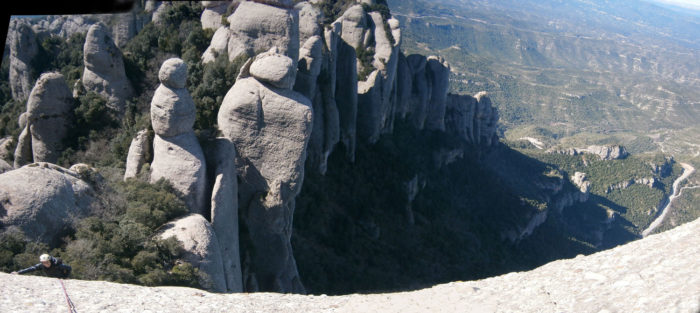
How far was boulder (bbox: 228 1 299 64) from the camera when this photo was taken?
25.5 metres

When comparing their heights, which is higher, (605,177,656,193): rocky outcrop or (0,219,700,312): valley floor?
(0,219,700,312): valley floor

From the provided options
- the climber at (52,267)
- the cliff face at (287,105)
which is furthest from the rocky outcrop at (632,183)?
the climber at (52,267)

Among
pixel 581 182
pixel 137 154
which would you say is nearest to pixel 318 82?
pixel 137 154

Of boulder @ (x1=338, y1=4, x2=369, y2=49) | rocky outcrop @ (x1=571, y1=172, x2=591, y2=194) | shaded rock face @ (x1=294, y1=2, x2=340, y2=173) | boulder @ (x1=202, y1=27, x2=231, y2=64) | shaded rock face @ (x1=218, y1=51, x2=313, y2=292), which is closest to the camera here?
shaded rock face @ (x1=218, y1=51, x2=313, y2=292)

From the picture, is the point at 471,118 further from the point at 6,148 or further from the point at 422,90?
the point at 6,148

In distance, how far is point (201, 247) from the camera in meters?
15.1

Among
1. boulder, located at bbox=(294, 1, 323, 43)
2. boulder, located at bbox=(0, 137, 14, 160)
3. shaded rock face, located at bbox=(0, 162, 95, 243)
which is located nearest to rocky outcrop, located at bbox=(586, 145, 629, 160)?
boulder, located at bbox=(294, 1, 323, 43)

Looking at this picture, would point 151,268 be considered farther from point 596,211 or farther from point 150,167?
point 596,211

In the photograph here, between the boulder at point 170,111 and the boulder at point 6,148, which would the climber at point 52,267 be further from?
the boulder at point 6,148

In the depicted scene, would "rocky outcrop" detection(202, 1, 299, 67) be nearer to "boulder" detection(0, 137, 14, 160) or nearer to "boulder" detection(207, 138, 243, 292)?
"boulder" detection(207, 138, 243, 292)

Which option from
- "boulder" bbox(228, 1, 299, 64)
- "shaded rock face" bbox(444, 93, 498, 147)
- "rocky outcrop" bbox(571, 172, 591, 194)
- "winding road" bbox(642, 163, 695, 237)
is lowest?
"winding road" bbox(642, 163, 695, 237)

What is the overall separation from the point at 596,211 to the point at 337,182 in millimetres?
72130

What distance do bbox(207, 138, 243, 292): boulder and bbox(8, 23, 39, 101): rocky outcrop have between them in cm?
1903

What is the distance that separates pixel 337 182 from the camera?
35000 mm
